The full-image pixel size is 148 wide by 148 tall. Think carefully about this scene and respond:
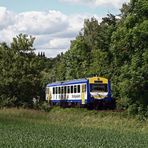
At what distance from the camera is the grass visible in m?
22.0

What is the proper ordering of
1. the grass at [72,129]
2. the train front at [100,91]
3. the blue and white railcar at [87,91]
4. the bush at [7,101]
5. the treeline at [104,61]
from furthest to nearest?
the bush at [7,101], the train front at [100,91], the blue and white railcar at [87,91], the treeline at [104,61], the grass at [72,129]

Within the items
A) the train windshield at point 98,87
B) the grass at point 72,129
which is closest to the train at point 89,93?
the train windshield at point 98,87

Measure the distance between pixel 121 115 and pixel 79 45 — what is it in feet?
132

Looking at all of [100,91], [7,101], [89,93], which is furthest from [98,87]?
[7,101]

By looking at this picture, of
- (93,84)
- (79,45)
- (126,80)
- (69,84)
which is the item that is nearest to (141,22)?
(126,80)

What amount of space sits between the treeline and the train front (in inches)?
→ 39.4

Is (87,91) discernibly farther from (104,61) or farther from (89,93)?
(104,61)

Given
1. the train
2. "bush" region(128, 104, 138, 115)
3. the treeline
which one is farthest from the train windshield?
"bush" region(128, 104, 138, 115)

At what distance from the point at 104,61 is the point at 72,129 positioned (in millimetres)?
26895

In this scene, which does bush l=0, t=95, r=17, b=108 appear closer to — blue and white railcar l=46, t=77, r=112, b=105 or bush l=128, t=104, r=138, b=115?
blue and white railcar l=46, t=77, r=112, b=105

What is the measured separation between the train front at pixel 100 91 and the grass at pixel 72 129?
272cm

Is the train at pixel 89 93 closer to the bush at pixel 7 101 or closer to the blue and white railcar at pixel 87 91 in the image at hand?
the blue and white railcar at pixel 87 91

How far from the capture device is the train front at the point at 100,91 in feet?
163

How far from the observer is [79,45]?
79.8m
